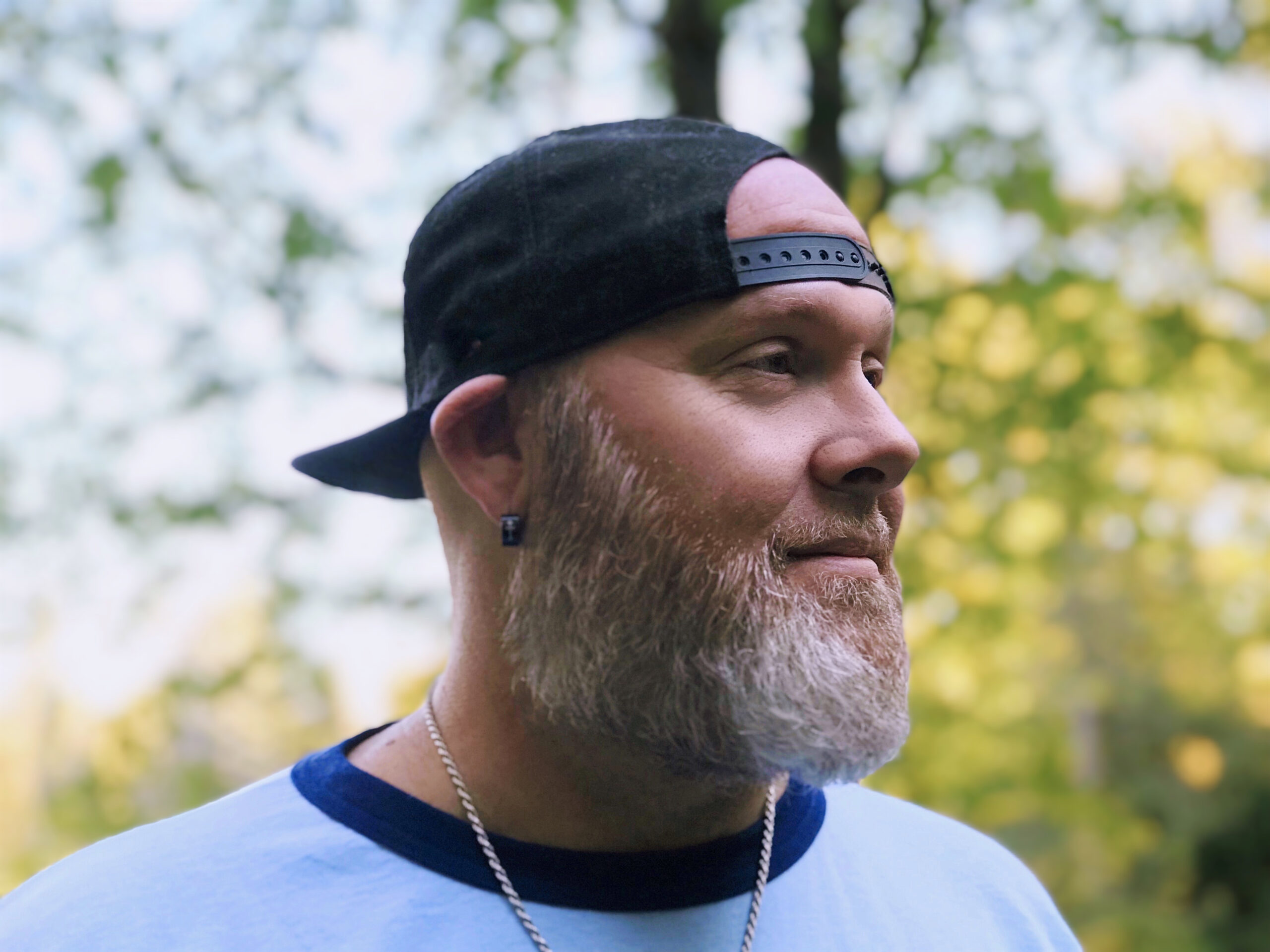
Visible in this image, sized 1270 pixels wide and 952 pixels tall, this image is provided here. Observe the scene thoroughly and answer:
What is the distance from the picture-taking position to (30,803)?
50.1ft

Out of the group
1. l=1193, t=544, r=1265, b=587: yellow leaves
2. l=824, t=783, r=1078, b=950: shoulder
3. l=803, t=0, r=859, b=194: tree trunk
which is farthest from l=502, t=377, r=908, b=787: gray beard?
l=1193, t=544, r=1265, b=587: yellow leaves

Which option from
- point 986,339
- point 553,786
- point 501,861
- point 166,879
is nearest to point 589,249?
point 553,786

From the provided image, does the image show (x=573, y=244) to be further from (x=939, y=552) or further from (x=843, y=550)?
(x=939, y=552)

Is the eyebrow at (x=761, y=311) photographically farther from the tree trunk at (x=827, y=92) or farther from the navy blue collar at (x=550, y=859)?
the tree trunk at (x=827, y=92)

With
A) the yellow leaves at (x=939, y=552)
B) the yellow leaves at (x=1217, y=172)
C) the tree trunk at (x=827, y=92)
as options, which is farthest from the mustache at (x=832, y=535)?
the yellow leaves at (x=1217, y=172)

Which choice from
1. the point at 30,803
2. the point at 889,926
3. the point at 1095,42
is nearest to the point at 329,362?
the point at 1095,42

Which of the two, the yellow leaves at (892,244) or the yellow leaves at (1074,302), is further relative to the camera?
the yellow leaves at (892,244)

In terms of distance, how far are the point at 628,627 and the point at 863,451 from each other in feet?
1.45

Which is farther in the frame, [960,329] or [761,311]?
[960,329]

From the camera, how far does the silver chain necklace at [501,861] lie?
170 cm

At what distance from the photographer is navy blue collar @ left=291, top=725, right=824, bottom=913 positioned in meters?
1.74

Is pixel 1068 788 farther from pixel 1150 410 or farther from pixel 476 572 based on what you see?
pixel 476 572

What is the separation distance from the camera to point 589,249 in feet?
5.93

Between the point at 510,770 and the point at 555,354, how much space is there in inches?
26.0
